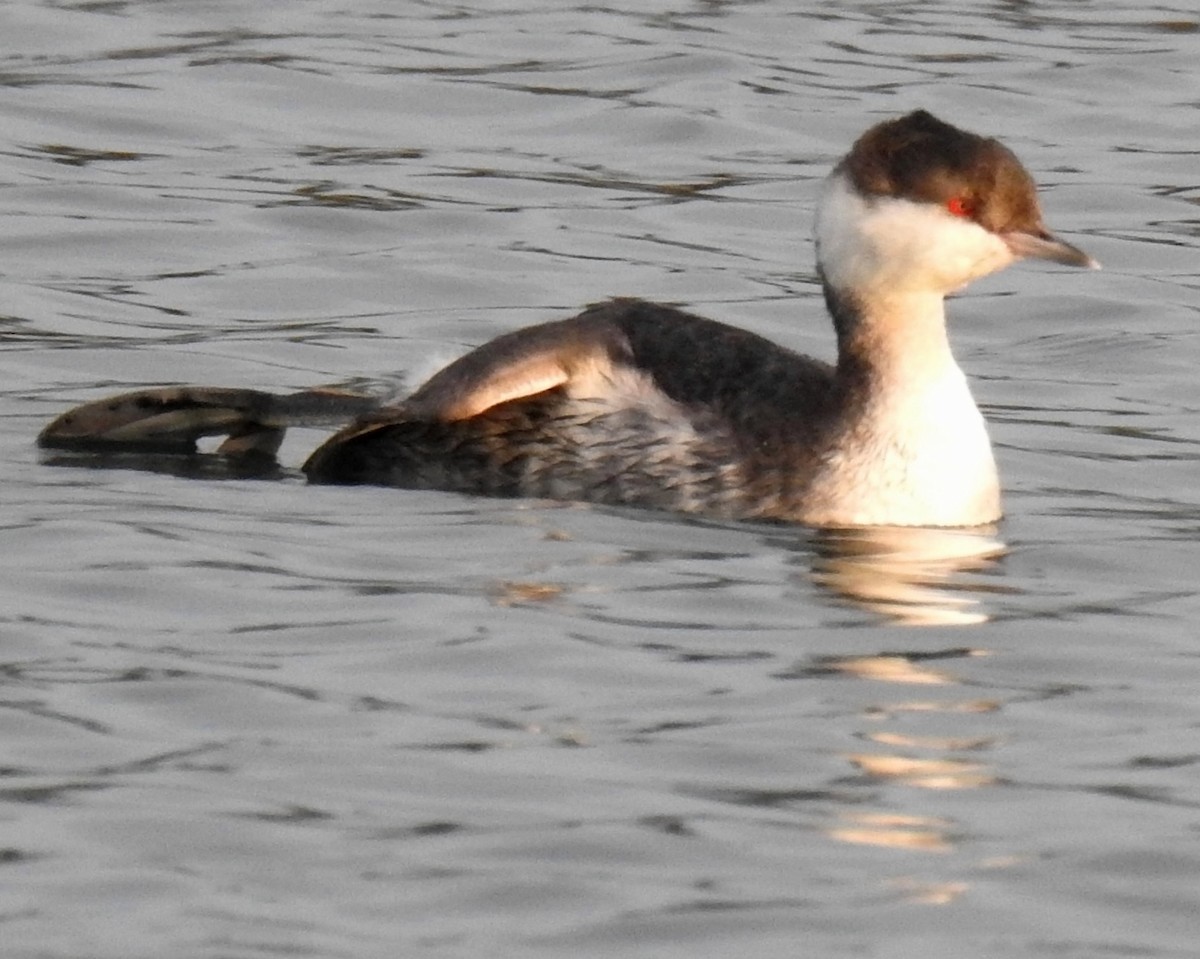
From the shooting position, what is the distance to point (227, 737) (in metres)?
7.14

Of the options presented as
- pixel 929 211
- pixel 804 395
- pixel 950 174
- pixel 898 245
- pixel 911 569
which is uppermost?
pixel 950 174

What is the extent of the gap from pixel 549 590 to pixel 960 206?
5.92ft

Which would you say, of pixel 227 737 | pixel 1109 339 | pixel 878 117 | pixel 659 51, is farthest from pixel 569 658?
pixel 659 51

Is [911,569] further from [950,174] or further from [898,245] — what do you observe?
[950,174]

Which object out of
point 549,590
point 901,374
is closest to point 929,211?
point 901,374

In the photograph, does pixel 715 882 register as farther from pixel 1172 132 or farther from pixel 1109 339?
pixel 1172 132

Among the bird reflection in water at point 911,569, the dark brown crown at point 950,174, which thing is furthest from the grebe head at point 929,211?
the bird reflection in water at point 911,569

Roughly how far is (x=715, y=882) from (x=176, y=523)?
3407 millimetres

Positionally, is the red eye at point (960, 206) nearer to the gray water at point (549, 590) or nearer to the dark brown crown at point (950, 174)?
the dark brown crown at point (950, 174)

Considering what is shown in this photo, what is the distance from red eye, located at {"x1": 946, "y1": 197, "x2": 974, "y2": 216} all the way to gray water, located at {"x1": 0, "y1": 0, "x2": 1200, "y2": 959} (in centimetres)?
93

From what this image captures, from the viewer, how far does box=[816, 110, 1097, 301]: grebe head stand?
9.47 meters

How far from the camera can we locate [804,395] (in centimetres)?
966

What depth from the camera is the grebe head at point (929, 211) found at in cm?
947

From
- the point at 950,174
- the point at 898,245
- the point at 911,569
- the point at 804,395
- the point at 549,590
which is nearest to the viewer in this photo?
the point at 549,590
